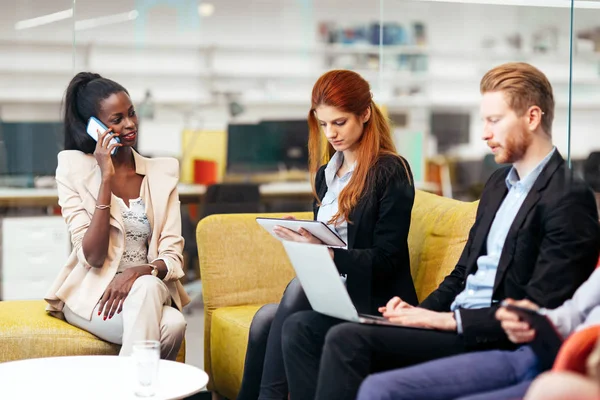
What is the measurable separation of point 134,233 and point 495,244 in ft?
4.41

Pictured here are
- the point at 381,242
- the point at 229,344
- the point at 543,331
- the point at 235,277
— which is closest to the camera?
the point at 543,331

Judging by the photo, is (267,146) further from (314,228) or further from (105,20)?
(314,228)

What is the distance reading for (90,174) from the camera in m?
3.10

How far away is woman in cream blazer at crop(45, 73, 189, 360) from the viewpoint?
9.52 ft

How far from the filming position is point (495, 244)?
2256 mm

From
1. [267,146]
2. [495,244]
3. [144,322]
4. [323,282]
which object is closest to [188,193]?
[267,146]

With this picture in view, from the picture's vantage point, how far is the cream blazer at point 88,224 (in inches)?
118

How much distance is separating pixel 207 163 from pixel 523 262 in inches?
143

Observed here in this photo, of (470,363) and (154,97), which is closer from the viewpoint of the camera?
(470,363)

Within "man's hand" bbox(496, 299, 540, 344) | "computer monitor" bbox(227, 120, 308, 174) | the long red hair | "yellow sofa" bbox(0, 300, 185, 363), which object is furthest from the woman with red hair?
"computer monitor" bbox(227, 120, 308, 174)

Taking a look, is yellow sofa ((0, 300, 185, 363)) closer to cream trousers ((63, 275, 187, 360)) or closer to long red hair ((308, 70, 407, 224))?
cream trousers ((63, 275, 187, 360))

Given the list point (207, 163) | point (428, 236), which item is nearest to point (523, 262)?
point (428, 236)

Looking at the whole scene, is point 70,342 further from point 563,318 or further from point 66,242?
point 66,242

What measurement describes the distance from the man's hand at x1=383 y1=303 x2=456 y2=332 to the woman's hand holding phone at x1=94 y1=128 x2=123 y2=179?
1.23 m
